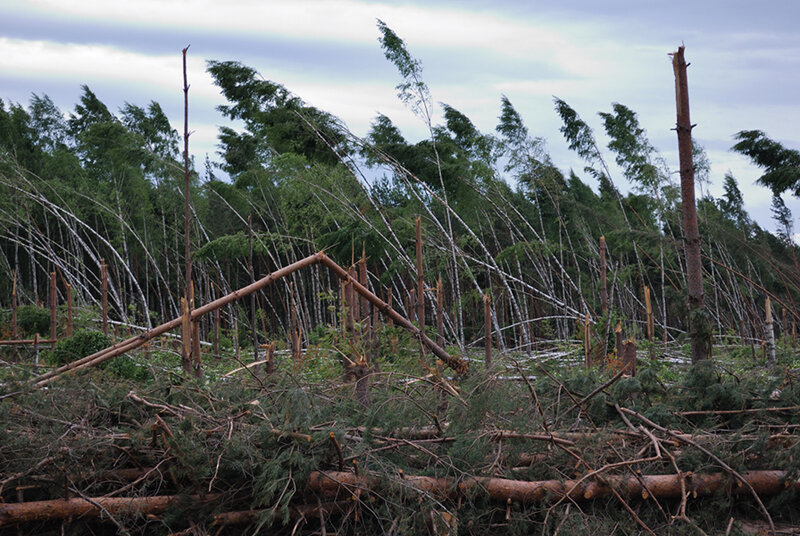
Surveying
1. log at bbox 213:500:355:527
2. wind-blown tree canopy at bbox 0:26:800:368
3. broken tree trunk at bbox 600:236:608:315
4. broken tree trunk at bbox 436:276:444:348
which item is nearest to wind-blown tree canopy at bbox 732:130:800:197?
wind-blown tree canopy at bbox 0:26:800:368

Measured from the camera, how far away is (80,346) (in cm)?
603

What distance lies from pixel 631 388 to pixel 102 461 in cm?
242

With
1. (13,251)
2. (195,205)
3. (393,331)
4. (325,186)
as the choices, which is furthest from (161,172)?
(393,331)

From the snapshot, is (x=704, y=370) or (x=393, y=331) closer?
(x=704, y=370)

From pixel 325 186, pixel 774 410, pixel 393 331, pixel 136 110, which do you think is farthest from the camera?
pixel 136 110

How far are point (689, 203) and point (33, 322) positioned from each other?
976 cm

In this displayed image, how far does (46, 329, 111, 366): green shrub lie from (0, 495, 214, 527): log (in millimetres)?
3667

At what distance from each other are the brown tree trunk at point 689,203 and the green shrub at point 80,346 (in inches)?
187

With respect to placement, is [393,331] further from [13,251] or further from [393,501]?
[13,251]

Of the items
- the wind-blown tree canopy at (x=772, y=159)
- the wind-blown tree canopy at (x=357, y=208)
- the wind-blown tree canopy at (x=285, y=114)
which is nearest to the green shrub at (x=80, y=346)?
the wind-blown tree canopy at (x=357, y=208)

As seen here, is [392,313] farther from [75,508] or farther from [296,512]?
[75,508]

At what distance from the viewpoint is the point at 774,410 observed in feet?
11.1

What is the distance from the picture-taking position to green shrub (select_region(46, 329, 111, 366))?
6.01 m

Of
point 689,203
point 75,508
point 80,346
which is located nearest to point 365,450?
point 75,508
